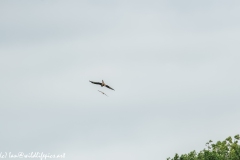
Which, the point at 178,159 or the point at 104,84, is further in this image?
the point at 178,159

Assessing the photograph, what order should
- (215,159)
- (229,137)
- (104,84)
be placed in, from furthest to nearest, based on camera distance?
1. (229,137)
2. (215,159)
3. (104,84)

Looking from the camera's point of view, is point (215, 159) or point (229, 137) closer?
point (215, 159)

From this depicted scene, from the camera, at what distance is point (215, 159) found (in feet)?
428

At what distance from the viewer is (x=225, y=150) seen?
13862 centimetres

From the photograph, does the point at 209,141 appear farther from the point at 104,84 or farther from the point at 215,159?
the point at 104,84

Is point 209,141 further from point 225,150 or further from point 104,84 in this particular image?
point 104,84

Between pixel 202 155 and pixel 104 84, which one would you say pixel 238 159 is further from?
pixel 104 84

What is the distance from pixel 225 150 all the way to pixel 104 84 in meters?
50.9

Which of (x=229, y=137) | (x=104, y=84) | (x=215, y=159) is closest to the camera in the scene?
(x=104, y=84)

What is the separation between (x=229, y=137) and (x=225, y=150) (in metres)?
2.42

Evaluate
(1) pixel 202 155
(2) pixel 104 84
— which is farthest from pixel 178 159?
(2) pixel 104 84

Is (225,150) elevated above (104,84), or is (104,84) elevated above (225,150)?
(225,150)

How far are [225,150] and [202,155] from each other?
21.4 feet

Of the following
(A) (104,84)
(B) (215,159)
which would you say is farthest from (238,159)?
(A) (104,84)
